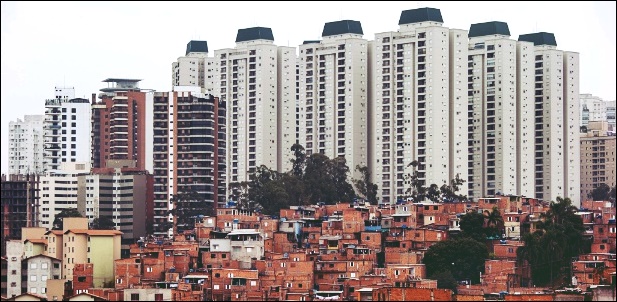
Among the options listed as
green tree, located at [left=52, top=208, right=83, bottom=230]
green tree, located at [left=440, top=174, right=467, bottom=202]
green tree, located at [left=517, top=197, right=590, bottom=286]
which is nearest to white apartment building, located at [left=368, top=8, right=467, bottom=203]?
green tree, located at [left=440, top=174, right=467, bottom=202]

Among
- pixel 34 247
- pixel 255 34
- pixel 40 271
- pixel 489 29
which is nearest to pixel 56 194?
pixel 255 34

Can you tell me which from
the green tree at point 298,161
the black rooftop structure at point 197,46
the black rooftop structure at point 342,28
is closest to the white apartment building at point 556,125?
the black rooftop structure at point 342,28

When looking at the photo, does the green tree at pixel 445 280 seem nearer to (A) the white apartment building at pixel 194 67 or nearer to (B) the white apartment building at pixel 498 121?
(B) the white apartment building at pixel 498 121

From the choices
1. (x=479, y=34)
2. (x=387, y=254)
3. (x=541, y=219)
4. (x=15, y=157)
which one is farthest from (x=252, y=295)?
(x=15, y=157)

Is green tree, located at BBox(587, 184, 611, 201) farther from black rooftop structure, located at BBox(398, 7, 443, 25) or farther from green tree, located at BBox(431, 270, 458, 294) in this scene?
green tree, located at BBox(431, 270, 458, 294)

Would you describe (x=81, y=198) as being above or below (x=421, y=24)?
below

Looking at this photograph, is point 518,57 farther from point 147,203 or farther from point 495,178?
point 147,203
